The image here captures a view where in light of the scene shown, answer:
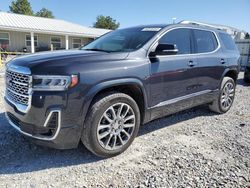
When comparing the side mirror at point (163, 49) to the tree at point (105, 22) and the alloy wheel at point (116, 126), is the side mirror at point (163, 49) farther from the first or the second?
the tree at point (105, 22)

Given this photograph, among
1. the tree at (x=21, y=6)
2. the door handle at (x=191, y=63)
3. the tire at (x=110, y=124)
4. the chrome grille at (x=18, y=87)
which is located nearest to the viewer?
the chrome grille at (x=18, y=87)

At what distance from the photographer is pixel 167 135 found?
4.21 m

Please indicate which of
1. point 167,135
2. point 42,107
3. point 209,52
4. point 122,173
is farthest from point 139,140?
point 209,52

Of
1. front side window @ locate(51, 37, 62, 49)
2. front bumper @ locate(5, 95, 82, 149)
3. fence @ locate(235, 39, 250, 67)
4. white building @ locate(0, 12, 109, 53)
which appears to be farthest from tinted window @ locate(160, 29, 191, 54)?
front side window @ locate(51, 37, 62, 49)

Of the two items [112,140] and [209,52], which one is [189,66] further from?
[112,140]

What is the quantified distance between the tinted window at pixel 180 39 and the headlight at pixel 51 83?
1.92m

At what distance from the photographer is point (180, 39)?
434 cm

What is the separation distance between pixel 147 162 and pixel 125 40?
6.82ft

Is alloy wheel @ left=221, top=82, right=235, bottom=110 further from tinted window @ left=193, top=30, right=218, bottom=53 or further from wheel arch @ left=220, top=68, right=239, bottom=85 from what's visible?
tinted window @ left=193, top=30, right=218, bottom=53

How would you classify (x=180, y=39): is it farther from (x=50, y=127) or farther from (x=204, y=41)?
(x=50, y=127)

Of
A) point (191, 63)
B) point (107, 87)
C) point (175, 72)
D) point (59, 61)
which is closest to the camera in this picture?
point (59, 61)

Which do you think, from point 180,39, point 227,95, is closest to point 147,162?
point 180,39

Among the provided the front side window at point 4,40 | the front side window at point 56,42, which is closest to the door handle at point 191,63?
the front side window at point 4,40

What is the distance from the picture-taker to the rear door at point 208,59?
4.62 metres
